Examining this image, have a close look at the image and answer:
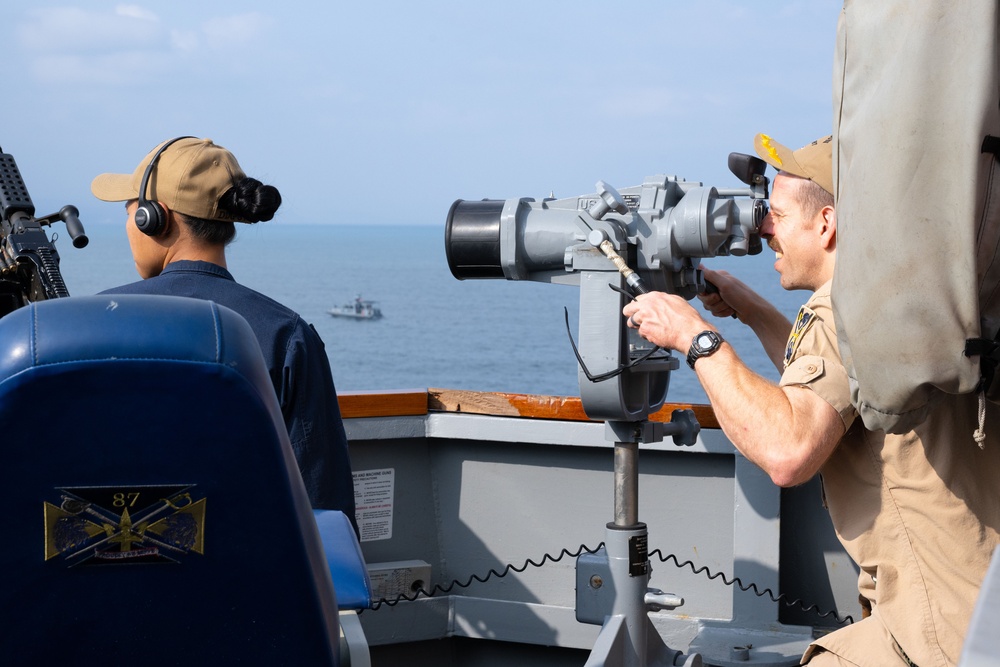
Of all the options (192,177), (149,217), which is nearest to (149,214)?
(149,217)

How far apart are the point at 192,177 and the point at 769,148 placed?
1.11 meters

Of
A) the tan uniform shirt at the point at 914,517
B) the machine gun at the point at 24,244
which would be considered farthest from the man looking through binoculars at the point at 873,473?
the machine gun at the point at 24,244

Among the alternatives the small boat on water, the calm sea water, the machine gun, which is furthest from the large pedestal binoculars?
the small boat on water

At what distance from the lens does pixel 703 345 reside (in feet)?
6.63

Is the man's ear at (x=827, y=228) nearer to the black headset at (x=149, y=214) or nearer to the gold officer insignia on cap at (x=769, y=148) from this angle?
the gold officer insignia on cap at (x=769, y=148)

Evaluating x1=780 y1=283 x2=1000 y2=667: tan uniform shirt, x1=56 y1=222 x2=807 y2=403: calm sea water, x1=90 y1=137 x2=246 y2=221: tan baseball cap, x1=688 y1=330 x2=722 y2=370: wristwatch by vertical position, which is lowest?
x1=56 y1=222 x2=807 y2=403: calm sea water

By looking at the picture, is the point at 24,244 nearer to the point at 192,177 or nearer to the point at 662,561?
the point at 192,177

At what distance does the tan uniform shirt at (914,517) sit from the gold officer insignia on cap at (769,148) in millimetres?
362

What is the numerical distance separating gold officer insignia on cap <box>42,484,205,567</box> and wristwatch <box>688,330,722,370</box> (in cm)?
99

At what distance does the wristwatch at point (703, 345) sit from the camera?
2.01 metres

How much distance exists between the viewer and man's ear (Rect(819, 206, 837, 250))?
6.84 feet

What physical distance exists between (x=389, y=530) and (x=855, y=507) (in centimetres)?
153

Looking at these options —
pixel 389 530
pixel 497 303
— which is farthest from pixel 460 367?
pixel 389 530

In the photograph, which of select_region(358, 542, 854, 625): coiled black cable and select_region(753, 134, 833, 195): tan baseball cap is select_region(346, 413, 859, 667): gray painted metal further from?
select_region(753, 134, 833, 195): tan baseball cap
